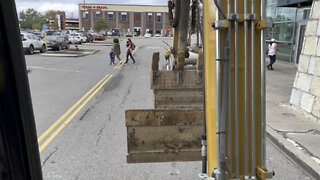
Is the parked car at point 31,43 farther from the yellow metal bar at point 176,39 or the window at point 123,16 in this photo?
the window at point 123,16

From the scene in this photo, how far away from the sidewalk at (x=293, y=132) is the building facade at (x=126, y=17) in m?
109

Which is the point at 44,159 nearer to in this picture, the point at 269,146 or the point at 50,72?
the point at 269,146

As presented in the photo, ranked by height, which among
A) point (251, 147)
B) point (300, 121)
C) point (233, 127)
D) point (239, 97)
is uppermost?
point (239, 97)

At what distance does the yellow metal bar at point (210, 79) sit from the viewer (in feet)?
7.93

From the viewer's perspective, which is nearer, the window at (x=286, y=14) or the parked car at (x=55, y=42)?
the window at (x=286, y=14)

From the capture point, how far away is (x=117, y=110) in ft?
30.7

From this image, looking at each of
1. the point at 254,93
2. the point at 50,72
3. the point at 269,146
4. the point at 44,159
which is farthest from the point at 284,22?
the point at 254,93

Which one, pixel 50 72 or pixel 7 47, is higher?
pixel 7 47

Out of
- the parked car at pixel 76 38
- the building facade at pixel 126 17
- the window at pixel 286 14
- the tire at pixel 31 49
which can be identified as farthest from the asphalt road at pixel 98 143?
the building facade at pixel 126 17

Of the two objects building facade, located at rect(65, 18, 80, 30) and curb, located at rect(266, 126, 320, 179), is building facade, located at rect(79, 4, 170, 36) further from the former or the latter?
curb, located at rect(266, 126, 320, 179)

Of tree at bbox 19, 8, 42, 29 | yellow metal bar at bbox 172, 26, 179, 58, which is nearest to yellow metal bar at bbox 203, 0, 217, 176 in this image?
yellow metal bar at bbox 172, 26, 179, 58

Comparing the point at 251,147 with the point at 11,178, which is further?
the point at 251,147

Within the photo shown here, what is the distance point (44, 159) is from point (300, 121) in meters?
5.54

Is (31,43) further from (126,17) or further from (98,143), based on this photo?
(126,17)
